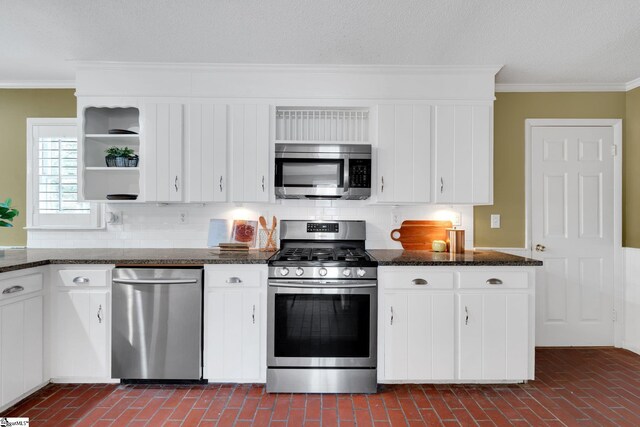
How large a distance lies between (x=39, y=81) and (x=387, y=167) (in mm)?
3338

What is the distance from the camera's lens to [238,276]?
2.62 metres

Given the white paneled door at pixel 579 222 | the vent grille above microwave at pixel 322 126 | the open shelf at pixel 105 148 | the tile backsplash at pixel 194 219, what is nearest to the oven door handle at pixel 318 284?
the tile backsplash at pixel 194 219

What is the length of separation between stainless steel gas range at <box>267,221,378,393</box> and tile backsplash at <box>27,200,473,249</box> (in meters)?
0.80

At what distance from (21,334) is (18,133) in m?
2.06

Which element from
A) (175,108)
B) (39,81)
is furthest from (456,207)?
(39,81)

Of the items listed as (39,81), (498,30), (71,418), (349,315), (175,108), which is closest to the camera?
(71,418)

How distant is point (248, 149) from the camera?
2994mm

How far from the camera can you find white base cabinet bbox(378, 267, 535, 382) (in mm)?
2605

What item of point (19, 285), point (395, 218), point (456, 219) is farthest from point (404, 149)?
point (19, 285)

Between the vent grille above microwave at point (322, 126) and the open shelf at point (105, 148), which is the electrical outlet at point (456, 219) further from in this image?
the open shelf at point (105, 148)

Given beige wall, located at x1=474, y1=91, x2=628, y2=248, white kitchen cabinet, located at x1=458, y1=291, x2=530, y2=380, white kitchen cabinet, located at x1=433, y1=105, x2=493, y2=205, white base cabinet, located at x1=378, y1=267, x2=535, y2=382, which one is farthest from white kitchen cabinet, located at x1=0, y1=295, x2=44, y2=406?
beige wall, located at x1=474, y1=91, x2=628, y2=248

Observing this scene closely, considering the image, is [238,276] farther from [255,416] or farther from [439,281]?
[439,281]

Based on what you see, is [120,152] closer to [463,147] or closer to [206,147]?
[206,147]

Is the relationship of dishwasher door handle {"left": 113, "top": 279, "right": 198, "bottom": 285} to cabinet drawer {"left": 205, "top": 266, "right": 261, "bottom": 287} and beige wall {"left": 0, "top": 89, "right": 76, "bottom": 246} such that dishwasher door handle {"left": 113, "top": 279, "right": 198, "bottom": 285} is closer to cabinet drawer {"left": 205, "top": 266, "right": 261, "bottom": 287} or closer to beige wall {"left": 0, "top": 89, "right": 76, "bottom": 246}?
cabinet drawer {"left": 205, "top": 266, "right": 261, "bottom": 287}
